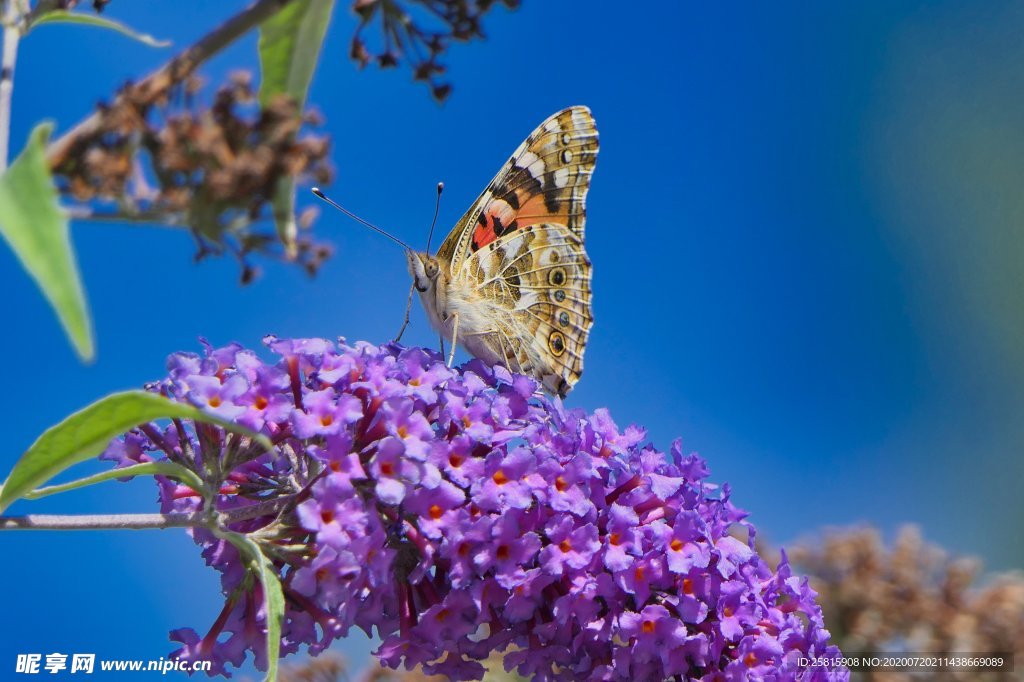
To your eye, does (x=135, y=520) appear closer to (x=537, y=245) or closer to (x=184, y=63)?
(x=184, y=63)

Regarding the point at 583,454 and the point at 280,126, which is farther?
the point at 583,454

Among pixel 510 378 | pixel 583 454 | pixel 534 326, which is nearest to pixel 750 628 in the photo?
pixel 583 454

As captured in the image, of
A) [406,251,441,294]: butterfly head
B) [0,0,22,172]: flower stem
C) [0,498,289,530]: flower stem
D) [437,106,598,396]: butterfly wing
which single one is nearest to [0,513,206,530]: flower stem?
[0,498,289,530]: flower stem

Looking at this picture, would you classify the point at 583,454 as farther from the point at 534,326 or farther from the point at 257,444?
the point at 534,326

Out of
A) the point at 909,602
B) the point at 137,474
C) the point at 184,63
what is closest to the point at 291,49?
the point at 184,63

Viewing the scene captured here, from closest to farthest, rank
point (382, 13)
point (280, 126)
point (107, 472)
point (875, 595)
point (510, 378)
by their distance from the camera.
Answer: point (280, 126)
point (382, 13)
point (107, 472)
point (510, 378)
point (875, 595)

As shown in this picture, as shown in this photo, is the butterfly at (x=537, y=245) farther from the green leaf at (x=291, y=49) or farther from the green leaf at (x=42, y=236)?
the green leaf at (x=42, y=236)

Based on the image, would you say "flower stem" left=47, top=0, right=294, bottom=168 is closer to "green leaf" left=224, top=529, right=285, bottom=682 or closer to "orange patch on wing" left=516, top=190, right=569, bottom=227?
"green leaf" left=224, top=529, right=285, bottom=682
